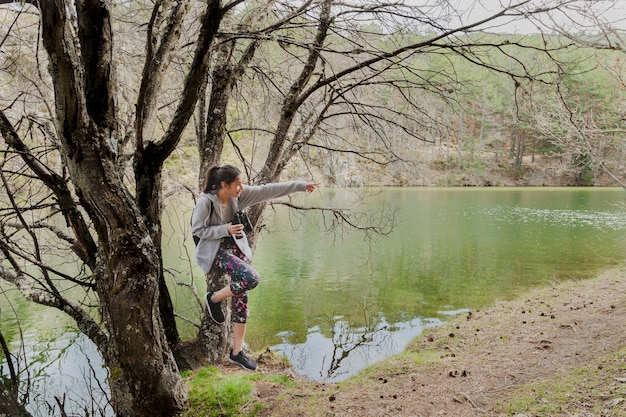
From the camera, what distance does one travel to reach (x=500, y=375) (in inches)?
178

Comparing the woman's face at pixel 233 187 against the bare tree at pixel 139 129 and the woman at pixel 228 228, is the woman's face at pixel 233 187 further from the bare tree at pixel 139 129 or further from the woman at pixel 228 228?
the bare tree at pixel 139 129

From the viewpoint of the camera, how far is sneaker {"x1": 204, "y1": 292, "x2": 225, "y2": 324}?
414 cm

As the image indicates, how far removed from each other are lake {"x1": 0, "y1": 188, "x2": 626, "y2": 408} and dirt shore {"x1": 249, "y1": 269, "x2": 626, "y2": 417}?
4.40 feet

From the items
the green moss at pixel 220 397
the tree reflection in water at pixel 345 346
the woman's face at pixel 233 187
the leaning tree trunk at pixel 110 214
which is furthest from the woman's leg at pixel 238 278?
the tree reflection in water at pixel 345 346

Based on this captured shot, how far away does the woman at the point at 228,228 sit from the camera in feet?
11.7

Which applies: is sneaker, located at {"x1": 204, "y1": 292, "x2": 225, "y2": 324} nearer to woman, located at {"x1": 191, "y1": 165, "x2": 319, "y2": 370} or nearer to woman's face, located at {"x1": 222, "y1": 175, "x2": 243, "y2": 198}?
woman, located at {"x1": 191, "y1": 165, "x2": 319, "y2": 370}

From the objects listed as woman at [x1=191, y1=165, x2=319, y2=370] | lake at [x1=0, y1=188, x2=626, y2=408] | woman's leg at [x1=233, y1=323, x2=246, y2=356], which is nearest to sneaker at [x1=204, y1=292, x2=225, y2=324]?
woman at [x1=191, y1=165, x2=319, y2=370]

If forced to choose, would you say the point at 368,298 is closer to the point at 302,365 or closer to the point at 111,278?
the point at 302,365

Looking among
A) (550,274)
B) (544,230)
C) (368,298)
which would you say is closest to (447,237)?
(544,230)

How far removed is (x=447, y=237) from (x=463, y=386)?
14509mm

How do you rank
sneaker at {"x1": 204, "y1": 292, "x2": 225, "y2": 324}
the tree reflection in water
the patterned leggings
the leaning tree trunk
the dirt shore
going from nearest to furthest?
the leaning tree trunk, the dirt shore, the patterned leggings, sneaker at {"x1": 204, "y1": 292, "x2": 225, "y2": 324}, the tree reflection in water

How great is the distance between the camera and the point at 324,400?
153 inches

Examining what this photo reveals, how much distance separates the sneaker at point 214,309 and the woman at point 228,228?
0.18 m

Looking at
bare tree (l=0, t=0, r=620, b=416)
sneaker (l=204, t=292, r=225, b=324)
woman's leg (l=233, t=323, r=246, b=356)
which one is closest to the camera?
bare tree (l=0, t=0, r=620, b=416)
